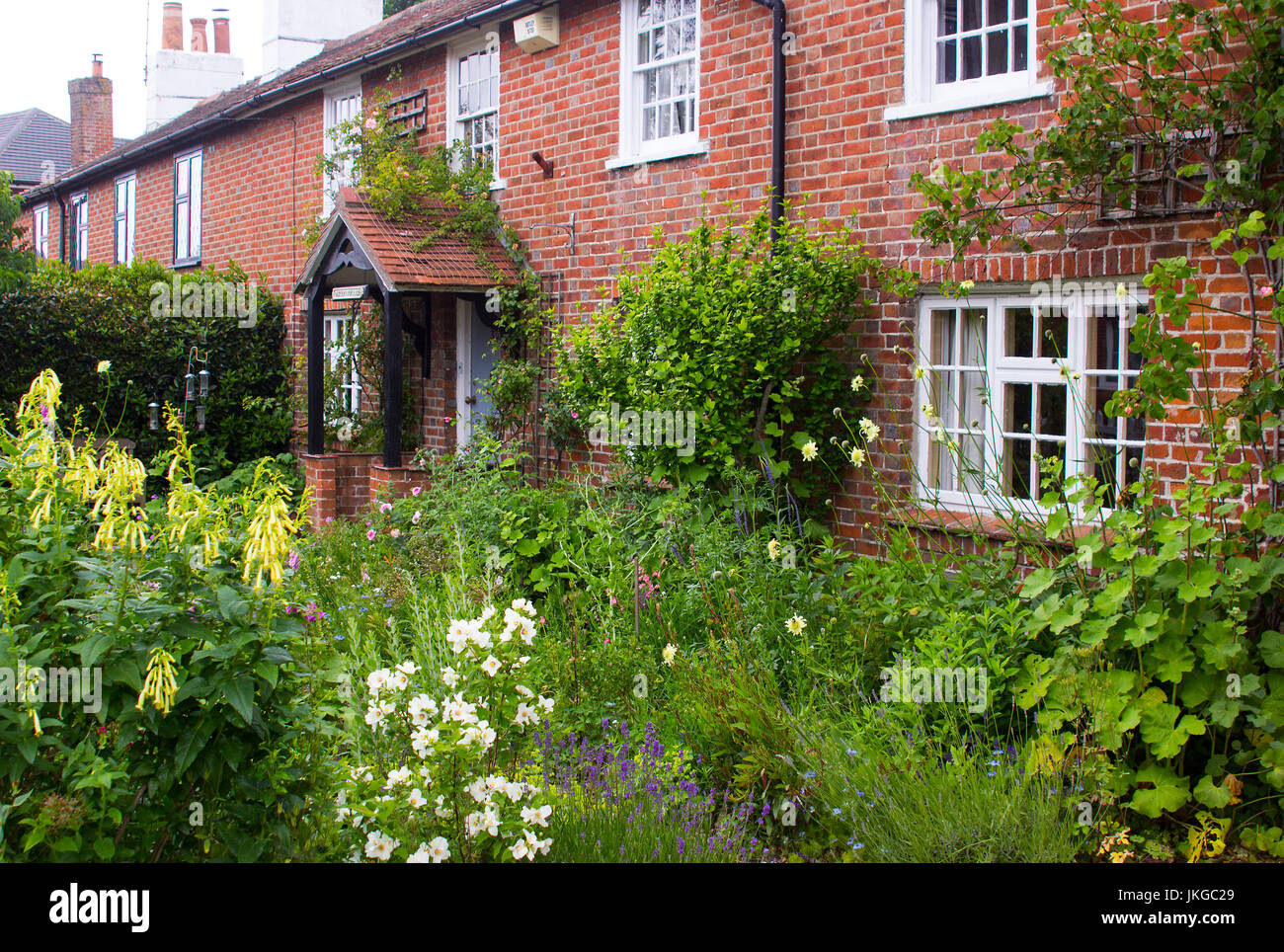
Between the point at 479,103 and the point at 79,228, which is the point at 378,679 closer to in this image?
the point at 479,103

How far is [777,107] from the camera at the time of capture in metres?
8.48

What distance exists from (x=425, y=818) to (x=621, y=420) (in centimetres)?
494

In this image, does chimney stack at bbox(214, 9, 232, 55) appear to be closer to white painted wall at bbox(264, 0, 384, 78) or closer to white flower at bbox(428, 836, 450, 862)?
white painted wall at bbox(264, 0, 384, 78)

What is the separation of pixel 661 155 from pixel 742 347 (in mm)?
2765

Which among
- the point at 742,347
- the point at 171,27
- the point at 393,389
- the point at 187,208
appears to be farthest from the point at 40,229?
the point at 742,347

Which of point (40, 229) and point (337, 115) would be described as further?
point (40, 229)

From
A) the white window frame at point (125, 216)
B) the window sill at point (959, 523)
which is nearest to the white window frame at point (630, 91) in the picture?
the window sill at point (959, 523)

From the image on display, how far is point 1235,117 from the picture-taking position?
5914 millimetres

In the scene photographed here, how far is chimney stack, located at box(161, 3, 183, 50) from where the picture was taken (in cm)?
2708

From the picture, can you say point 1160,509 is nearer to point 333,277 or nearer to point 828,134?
point 828,134

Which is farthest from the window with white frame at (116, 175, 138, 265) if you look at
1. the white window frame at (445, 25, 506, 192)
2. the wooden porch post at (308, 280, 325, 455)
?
the white window frame at (445, 25, 506, 192)

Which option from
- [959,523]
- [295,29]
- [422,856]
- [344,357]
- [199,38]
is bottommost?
[422,856]

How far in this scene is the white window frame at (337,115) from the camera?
1419cm

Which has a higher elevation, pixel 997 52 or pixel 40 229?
pixel 40 229
